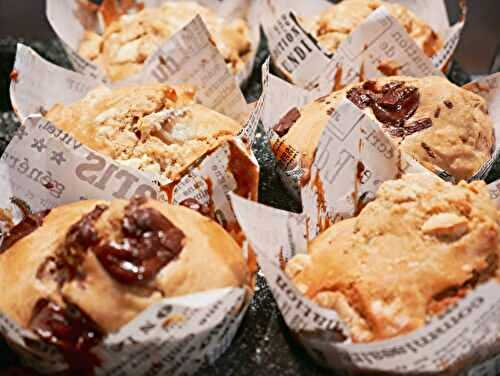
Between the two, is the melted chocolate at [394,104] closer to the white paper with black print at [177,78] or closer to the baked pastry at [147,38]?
the white paper with black print at [177,78]

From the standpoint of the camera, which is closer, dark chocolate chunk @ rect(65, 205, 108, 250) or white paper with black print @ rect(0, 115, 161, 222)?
dark chocolate chunk @ rect(65, 205, 108, 250)

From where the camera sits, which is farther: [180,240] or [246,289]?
[246,289]

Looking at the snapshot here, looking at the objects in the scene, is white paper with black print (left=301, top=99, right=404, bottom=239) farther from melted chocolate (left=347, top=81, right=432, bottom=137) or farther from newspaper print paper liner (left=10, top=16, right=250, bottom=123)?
newspaper print paper liner (left=10, top=16, right=250, bottom=123)

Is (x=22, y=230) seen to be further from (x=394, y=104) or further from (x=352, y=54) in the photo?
(x=352, y=54)

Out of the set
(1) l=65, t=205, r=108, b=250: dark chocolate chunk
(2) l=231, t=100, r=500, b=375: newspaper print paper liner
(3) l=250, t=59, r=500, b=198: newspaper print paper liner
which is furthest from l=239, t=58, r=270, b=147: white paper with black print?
(1) l=65, t=205, r=108, b=250: dark chocolate chunk

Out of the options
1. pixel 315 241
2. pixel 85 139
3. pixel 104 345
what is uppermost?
pixel 85 139

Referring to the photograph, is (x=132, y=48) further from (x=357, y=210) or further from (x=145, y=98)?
(x=357, y=210)

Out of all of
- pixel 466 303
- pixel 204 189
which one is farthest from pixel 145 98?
pixel 466 303
